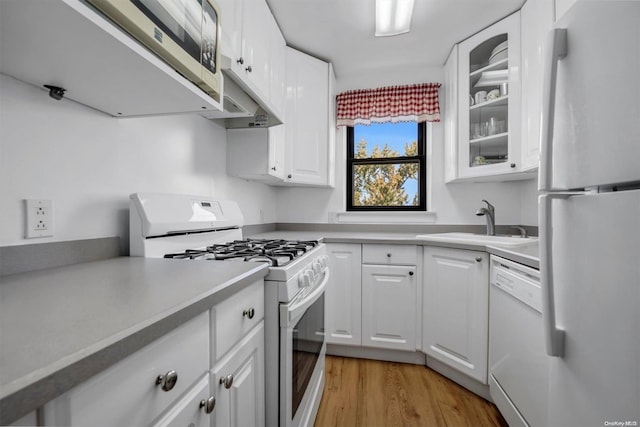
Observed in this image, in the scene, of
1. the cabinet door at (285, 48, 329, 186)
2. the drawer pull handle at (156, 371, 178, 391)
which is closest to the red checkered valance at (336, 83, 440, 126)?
the cabinet door at (285, 48, 329, 186)

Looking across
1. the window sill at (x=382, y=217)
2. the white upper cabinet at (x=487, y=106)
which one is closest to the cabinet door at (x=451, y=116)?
the white upper cabinet at (x=487, y=106)

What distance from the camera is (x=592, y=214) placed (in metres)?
0.62

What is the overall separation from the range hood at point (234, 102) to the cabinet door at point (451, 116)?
160 cm

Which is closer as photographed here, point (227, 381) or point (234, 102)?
point (227, 381)

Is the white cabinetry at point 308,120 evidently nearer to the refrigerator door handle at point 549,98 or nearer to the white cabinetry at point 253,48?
the white cabinetry at point 253,48

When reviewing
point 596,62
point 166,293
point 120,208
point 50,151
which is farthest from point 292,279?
point 596,62

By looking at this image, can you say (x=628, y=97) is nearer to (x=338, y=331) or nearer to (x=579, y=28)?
(x=579, y=28)

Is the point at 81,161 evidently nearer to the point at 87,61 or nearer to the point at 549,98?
the point at 87,61

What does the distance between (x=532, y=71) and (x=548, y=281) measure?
1624mm

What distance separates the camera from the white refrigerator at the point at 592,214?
20.8 inches

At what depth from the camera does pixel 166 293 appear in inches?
24.1

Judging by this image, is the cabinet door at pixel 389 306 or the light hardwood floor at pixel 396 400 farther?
the cabinet door at pixel 389 306

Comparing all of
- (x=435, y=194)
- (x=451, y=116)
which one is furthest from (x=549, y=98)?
(x=435, y=194)

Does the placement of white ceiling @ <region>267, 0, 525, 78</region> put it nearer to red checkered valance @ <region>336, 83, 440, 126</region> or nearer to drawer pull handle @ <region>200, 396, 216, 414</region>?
red checkered valance @ <region>336, 83, 440, 126</region>
